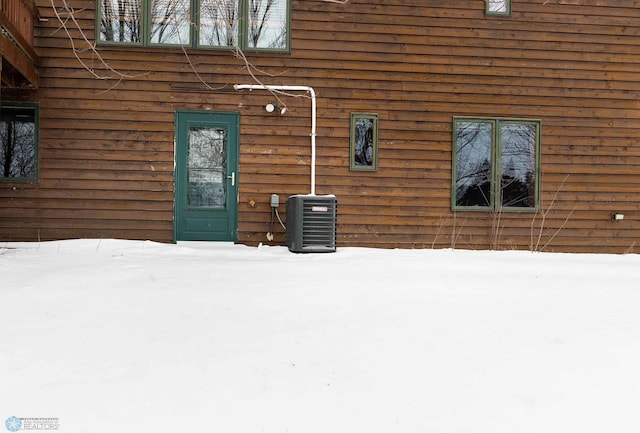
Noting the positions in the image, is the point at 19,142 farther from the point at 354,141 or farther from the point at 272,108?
the point at 354,141

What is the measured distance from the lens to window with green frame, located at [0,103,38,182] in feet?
21.5

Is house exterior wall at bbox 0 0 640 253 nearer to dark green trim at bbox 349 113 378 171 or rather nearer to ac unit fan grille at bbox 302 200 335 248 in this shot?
dark green trim at bbox 349 113 378 171

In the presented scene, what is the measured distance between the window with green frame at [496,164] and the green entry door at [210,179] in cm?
320

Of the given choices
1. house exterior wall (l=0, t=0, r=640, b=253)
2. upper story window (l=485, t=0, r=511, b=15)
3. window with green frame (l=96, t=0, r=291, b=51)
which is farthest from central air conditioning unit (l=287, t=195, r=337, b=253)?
upper story window (l=485, t=0, r=511, b=15)

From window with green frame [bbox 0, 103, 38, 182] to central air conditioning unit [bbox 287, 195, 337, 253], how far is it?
11.9 feet

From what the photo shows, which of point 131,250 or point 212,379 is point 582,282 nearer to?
point 212,379

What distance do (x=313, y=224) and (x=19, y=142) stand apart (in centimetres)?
413

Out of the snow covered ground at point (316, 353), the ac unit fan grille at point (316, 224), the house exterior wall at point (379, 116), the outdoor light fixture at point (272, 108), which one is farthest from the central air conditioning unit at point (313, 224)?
the snow covered ground at point (316, 353)

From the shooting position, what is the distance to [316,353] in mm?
A: 2455

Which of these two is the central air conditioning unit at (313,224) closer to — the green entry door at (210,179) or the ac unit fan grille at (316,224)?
the ac unit fan grille at (316,224)

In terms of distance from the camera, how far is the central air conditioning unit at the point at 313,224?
20.0ft

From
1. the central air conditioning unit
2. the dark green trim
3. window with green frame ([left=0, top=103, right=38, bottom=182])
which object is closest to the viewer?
the central air conditioning unit

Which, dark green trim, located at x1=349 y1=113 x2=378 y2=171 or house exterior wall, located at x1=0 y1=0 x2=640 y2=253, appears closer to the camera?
house exterior wall, located at x1=0 y1=0 x2=640 y2=253

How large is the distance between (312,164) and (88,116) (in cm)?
311
